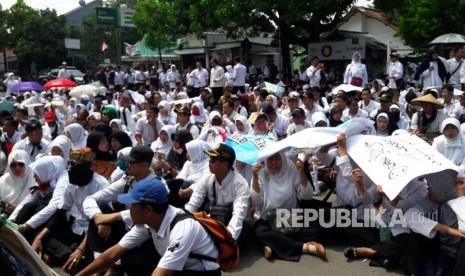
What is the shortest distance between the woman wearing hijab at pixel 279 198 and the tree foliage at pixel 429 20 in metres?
20.3

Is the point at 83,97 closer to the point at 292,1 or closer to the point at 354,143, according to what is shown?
the point at 292,1

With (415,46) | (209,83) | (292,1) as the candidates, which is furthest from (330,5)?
(415,46)

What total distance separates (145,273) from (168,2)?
720 inches

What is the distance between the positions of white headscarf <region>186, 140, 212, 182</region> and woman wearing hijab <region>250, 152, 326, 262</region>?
34.9 inches

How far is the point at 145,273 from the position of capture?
427 cm

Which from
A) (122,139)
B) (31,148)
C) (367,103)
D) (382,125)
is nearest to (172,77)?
(367,103)

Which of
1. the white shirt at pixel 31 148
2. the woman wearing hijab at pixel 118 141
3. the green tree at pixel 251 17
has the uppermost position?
the green tree at pixel 251 17

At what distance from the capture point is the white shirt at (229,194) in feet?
17.5

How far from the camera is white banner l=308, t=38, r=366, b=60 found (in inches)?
803

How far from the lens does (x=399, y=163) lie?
15.4 feet

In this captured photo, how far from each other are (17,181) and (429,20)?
80.6ft

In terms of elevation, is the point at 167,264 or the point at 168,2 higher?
the point at 168,2

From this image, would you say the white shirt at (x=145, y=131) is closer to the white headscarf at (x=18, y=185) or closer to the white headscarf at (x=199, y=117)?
the white headscarf at (x=199, y=117)

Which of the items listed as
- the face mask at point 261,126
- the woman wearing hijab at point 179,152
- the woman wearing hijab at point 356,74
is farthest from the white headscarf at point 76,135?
the woman wearing hijab at point 356,74
